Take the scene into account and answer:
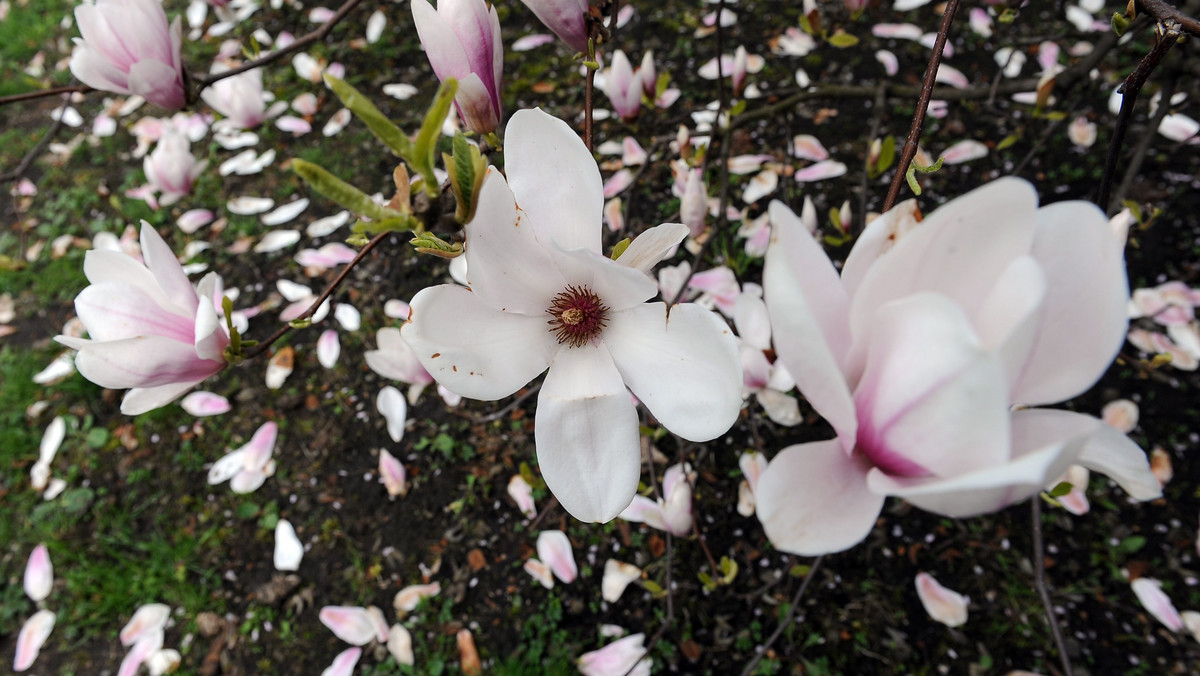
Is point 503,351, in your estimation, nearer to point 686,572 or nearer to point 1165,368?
point 686,572

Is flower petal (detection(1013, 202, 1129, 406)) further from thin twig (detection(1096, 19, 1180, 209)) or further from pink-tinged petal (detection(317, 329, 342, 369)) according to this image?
pink-tinged petal (detection(317, 329, 342, 369))

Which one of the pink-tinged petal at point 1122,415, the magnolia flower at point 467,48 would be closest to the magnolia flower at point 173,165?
the magnolia flower at point 467,48

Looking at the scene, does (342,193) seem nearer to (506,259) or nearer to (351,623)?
(506,259)

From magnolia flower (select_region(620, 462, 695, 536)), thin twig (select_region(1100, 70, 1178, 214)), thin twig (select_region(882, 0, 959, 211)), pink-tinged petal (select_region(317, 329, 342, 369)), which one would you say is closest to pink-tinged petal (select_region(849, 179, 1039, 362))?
thin twig (select_region(882, 0, 959, 211))

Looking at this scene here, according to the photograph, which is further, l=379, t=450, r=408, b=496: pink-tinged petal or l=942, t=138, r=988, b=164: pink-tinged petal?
l=942, t=138, r=988, b=164: pink-tinged petal

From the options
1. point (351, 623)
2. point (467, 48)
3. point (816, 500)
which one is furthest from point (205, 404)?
point (816, 500)

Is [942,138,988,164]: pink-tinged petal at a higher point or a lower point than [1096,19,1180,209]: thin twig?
lower
